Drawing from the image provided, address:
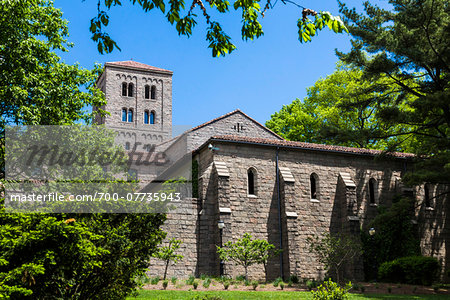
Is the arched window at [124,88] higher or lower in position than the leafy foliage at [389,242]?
higher

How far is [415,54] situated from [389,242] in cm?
1075

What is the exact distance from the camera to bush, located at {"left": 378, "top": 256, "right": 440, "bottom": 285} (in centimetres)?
2238

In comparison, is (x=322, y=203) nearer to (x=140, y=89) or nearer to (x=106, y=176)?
(x=106, y=176)

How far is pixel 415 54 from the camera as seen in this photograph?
69.3ft

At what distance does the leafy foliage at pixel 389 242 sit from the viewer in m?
25.5

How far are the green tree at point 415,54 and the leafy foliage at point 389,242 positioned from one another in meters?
4.28

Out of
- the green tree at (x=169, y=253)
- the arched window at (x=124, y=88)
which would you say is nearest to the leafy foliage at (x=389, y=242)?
the green tree at (x=169, y=253)

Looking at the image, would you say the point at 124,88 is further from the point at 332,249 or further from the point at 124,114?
the point at 332,249

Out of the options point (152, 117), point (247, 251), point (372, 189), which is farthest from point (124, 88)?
point (247, 251)

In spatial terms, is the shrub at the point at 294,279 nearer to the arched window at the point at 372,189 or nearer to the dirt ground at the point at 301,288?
the dirt ground at the point at 301,288

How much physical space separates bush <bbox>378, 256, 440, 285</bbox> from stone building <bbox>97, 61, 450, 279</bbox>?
181 cm

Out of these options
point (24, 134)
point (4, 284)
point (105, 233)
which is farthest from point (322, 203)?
point (4, 284)

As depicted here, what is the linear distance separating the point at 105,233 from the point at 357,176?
21.4 meters

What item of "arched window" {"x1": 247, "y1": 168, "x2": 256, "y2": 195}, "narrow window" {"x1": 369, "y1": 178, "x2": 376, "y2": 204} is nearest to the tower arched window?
"arched window" {"x1": 247, "y1": 168, "x2": 256, "y2": 195}
